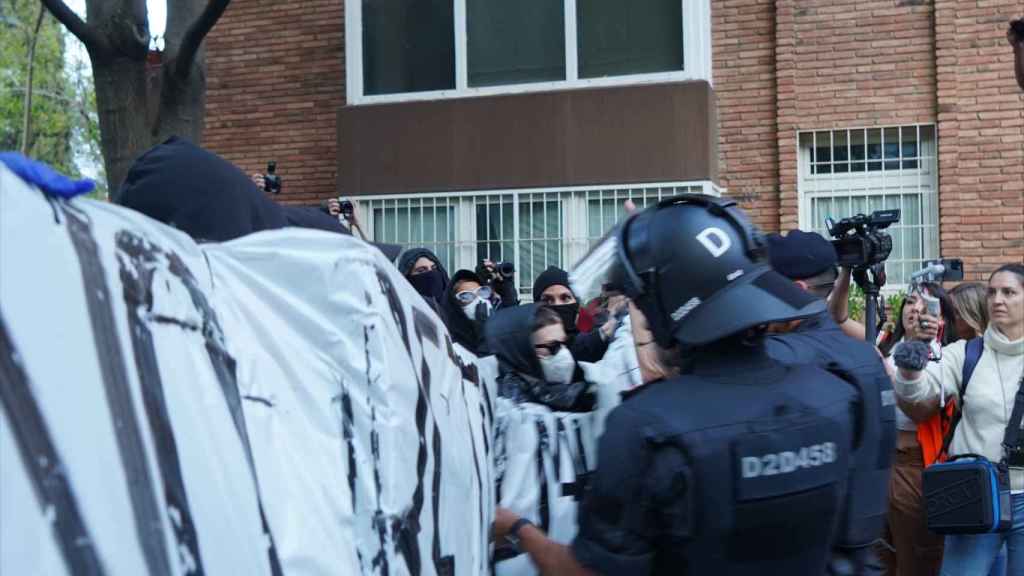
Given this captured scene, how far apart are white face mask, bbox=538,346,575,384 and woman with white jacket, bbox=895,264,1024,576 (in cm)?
281

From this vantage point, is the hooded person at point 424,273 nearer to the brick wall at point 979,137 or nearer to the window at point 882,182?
the window at point 882,182

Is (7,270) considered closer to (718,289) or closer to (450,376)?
(450,376)

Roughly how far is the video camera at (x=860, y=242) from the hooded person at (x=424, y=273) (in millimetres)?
1981

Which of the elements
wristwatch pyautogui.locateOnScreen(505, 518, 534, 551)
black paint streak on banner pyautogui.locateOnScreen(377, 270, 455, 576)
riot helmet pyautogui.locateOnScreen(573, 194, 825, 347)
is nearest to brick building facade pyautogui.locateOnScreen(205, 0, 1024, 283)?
wristwatch pyautogui.locateOnScreen(505, 518, 534, 551)

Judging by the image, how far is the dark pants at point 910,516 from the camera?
606cm

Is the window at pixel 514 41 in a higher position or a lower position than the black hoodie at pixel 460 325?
higher

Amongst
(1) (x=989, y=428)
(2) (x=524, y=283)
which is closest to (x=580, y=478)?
(1) (x=989, y=428)

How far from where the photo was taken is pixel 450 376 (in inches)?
100

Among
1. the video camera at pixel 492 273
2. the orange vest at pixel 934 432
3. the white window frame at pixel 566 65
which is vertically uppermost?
the white window frame at pixel 566 65

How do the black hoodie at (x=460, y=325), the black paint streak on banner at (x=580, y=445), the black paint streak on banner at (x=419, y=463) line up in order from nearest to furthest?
1. the black paint streak on banner at (x=419, y=463)
2. the black paint streak on banner at (x=580, y=445)
3. the black hoodie at (x=460, y=325)

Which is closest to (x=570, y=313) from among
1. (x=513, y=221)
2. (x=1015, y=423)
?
(x=1015, y=423)

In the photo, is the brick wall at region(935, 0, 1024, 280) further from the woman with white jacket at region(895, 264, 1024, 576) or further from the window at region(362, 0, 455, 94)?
the woman with white jacket at region(895, 264, 1024, 576)

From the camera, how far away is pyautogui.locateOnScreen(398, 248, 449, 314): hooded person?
20.4ft

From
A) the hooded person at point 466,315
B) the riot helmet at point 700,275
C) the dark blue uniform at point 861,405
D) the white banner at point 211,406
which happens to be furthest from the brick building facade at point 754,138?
the white banner at point 211,406
